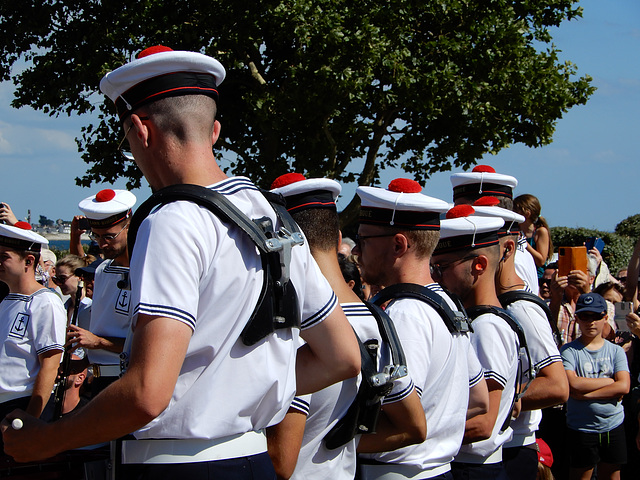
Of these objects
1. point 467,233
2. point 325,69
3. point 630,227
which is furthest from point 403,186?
point 630,227

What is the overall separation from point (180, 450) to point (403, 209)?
1.68m

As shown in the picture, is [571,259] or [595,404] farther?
[595,404]

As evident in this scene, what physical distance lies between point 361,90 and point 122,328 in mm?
11158

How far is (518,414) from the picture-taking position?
13.1 feet

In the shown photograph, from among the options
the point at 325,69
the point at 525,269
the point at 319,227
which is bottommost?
the point at 525,269

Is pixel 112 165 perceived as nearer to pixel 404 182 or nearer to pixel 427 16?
pixel 427 16

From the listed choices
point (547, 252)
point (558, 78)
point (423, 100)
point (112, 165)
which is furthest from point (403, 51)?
point (547, 252)

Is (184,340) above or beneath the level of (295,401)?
above

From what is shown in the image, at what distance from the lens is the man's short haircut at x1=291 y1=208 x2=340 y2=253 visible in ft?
9.34

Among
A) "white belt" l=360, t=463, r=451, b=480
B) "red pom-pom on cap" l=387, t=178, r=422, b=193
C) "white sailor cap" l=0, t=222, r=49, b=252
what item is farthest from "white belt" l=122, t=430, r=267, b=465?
"white sailor cap" l=0, t=222, r=49, b=252

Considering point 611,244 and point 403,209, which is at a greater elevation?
point 611,244

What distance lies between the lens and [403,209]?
3.21 m

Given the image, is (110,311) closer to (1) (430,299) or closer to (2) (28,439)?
(1) (430,299)

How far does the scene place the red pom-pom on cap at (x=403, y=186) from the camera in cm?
332
